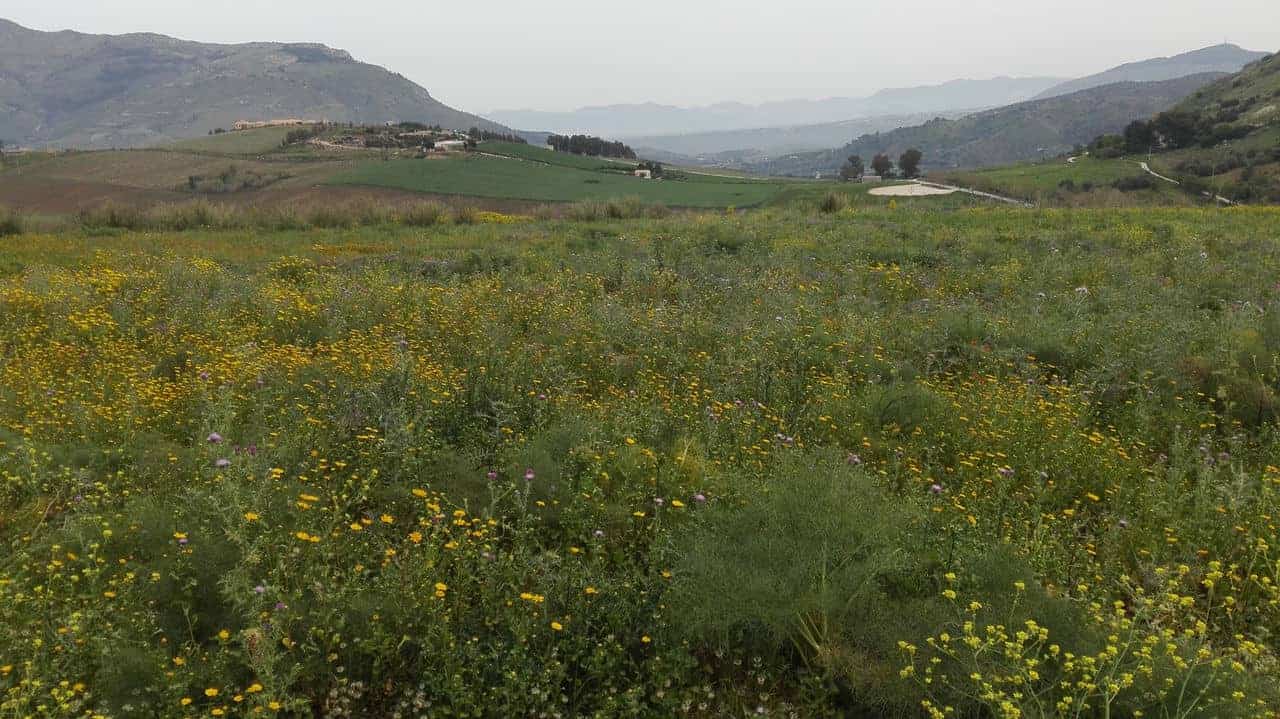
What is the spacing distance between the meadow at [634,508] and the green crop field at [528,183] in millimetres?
39143

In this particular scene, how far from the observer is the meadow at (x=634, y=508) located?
3131 mm

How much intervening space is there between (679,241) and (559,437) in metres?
12.3

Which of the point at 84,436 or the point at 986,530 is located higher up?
the point at 84,436

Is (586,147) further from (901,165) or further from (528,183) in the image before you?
(901,165)

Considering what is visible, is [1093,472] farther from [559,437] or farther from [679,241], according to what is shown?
[679,241]

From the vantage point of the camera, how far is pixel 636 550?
4.36m

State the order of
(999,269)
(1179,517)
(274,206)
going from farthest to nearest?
(274,206) → (999,269) → (1179,517)

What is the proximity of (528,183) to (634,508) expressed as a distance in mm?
58649

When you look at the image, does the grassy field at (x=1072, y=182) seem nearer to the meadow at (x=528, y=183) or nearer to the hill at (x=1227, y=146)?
the hill at (x=1227, y=146)

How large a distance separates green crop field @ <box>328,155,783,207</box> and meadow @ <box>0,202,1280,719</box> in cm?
3914

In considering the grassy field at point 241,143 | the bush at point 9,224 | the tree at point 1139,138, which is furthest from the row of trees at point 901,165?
the grassy field at point 241,143

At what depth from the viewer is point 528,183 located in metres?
59.8

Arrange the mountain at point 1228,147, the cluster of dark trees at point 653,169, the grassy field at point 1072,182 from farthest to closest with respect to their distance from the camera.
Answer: the cluster of dark trees at point 653,169 < the mountain at point 1228,147 < the grassy field at point 1072,182

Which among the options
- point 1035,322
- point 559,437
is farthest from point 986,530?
point 1035,322
